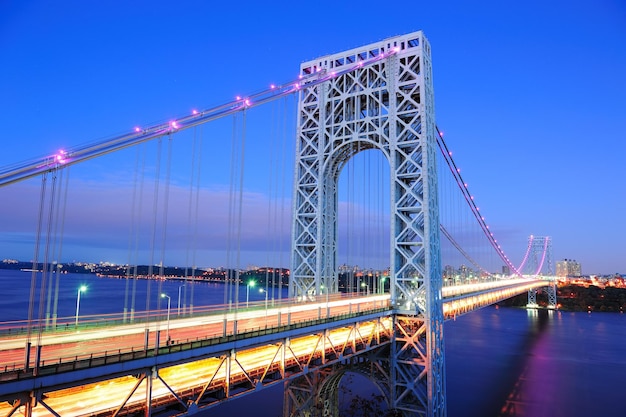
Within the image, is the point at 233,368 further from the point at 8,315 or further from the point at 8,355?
the point at 8,315

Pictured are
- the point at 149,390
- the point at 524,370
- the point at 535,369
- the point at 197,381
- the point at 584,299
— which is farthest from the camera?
the point at 584,299

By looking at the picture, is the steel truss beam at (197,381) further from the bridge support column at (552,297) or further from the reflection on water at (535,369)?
the bridge support column at (552,297)

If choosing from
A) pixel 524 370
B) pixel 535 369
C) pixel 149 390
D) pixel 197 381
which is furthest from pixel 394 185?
pixel 535 369

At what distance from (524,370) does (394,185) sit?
132 ft

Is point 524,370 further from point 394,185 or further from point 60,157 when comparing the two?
point 60,157

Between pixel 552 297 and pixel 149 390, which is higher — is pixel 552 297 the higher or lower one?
the lower one

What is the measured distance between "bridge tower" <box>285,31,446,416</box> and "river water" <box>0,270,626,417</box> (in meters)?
15.0

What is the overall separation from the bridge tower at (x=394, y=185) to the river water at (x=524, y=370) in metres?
15.0

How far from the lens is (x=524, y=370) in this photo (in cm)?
5359

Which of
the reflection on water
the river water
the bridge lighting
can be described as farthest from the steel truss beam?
the reflection on water

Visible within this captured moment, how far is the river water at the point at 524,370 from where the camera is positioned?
39.2 meters

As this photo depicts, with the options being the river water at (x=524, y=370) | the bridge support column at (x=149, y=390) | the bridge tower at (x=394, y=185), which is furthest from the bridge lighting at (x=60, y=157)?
the river water at (x=524, y=370)

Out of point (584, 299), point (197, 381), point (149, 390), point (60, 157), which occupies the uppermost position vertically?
point (60, 157)

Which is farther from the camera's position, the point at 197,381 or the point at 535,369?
the point at 535,369
